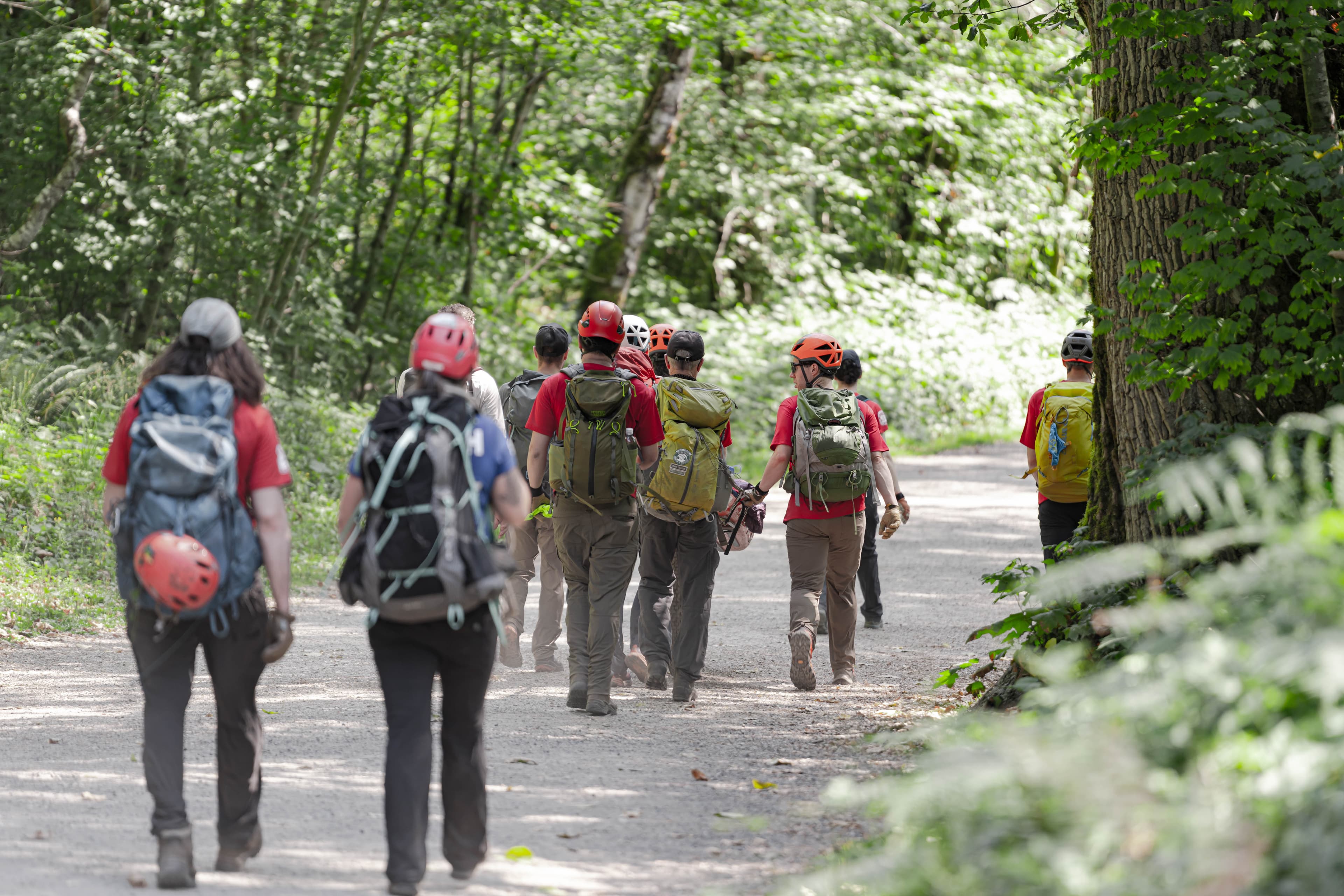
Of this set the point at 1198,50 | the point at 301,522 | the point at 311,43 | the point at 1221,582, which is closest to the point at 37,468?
the point at 301,522

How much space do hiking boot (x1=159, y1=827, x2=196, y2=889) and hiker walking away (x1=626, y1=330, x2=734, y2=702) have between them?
3.67 meters

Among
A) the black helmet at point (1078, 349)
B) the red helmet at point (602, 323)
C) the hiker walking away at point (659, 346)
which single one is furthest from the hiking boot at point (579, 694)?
the black helmet at point (1078, 349)

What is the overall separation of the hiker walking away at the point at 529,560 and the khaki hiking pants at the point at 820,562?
1.44 m

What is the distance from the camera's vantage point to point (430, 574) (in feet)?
14.0

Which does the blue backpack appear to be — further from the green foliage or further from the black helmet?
the black helmet

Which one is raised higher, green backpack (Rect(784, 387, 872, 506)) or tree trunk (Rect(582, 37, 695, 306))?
tree trunk (Rect(582, 37, 695, 306))

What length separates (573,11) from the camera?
1692 centimetres

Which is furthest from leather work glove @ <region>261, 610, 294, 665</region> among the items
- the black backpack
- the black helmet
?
the black helmet

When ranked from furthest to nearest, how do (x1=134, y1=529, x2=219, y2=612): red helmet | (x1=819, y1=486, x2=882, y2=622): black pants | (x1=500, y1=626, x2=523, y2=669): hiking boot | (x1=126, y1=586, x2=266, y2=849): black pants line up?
1. (x1=819, y1=486, x2=882, y2=622): black pants
2. (x1=500, y1=626, x2=523, y2=669): hiking boot
3. (x1=126, y1=586, x2=266, y2=849): black pants
4. (x1=134, y1=529, x2=219, y2=612): red helmet

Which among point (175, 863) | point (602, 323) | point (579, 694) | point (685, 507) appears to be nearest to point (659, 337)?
point (685, 507)

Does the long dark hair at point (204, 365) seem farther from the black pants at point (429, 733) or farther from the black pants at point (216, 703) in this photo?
the black pants at point (429, 733)

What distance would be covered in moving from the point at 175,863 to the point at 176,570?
0.96 meters

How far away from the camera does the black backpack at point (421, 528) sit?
14.1 feet

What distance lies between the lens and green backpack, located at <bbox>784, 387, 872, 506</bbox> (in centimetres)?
782
